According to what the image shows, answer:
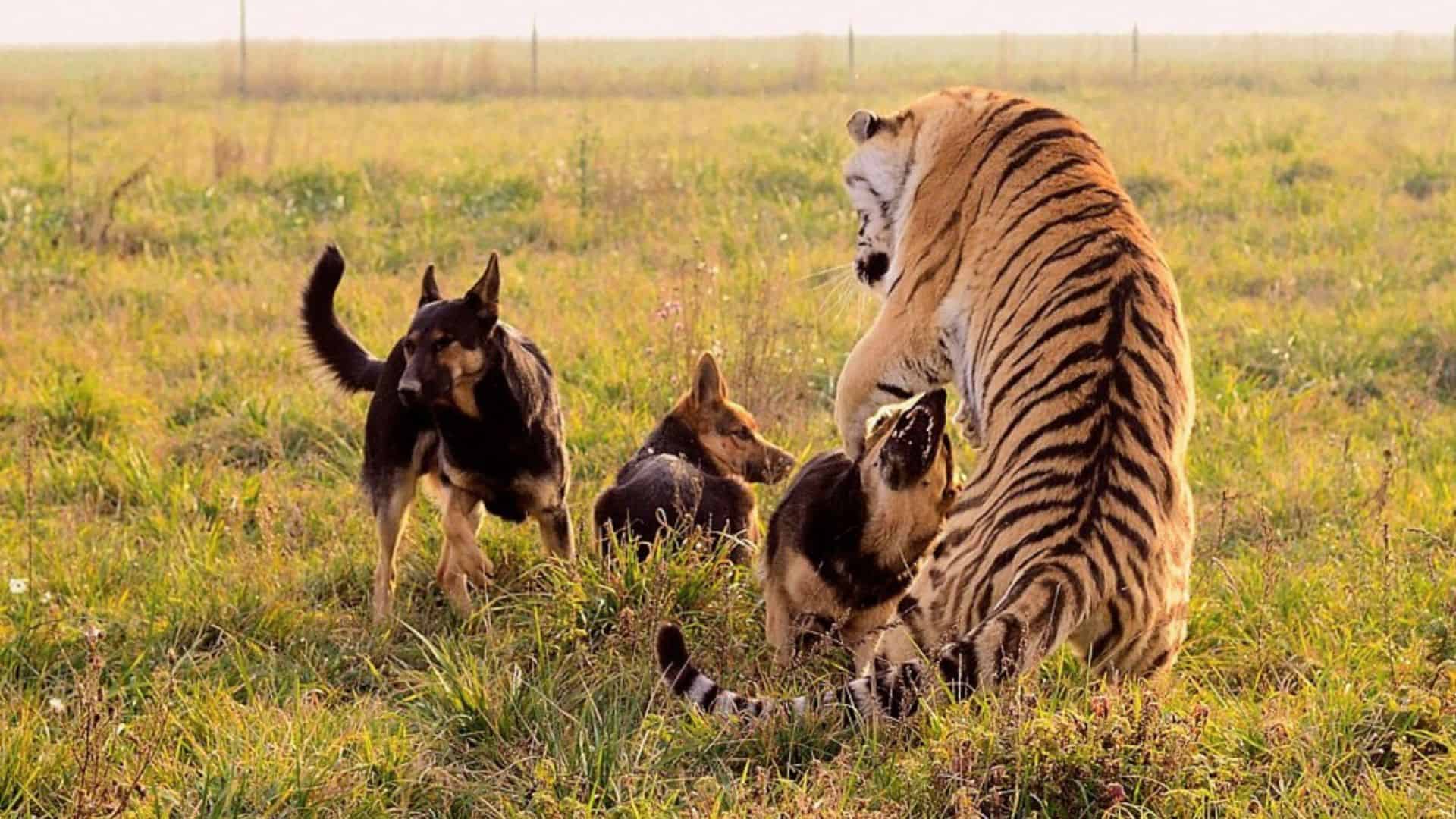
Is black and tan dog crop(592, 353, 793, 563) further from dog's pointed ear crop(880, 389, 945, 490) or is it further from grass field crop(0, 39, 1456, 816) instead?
dog's pointed ear crop(880, 389, 945, 490)

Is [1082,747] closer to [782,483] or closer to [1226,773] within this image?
[1226,773]

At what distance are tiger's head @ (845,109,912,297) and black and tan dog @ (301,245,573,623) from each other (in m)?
1.22

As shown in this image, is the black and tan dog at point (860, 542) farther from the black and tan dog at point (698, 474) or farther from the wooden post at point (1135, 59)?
the wooden post at point (1135, 59)

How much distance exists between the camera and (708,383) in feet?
21.7

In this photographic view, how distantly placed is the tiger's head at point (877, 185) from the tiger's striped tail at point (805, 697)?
5.09 feet

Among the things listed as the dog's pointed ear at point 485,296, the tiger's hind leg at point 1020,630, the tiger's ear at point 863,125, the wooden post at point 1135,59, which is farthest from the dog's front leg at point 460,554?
the wooden post at point 1135,59

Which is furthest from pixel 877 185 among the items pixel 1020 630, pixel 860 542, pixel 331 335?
pixel 331 335

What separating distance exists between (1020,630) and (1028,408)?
2.32 ft

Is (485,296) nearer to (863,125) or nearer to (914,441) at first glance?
(863,125)

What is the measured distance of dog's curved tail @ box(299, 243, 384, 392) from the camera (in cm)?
610

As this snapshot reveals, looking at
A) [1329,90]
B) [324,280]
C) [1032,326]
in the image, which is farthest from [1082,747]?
[1329,90]

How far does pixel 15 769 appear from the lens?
4094mm

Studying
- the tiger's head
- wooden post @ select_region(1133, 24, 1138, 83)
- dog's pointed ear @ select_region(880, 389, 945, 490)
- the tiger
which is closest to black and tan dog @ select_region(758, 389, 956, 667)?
dog's pointed ear @ select_region(880, 389, 945, 490)

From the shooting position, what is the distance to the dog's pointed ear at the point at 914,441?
191 inches
